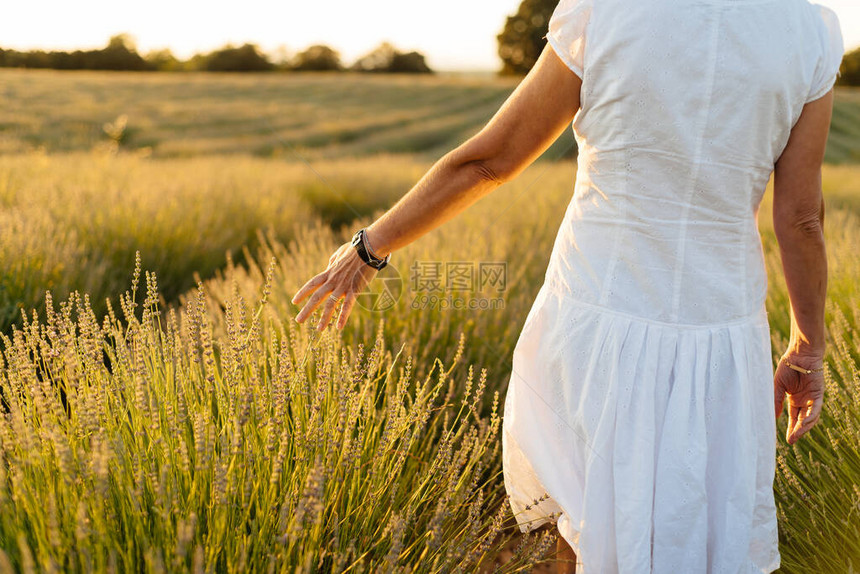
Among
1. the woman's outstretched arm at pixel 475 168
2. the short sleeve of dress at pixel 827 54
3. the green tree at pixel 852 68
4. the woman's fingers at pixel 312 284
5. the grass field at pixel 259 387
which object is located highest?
the green tree at pixel 852 68

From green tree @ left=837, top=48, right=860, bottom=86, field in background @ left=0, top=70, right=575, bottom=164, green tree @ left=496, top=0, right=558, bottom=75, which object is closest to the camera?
field in background @ left=0, top=70, right=575, bottom=164

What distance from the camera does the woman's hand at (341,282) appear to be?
5.17 feet

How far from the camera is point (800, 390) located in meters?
1.66

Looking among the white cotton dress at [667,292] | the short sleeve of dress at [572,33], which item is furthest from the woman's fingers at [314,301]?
the short sleeve of dress at [572,33]

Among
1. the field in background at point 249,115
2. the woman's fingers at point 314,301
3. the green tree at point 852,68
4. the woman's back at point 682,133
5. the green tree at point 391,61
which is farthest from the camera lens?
the green tree at point 391,61

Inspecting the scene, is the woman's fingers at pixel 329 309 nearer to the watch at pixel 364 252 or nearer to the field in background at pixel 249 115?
the watch at pixel 364 252

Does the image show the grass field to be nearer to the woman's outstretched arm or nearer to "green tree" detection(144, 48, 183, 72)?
the woman's outstretched arm

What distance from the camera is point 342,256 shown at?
1.59m

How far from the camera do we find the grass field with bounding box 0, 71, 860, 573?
51.6 inches

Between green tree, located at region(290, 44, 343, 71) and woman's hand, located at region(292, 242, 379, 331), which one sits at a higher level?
green tree, located at region(290, 44, 343, 71)

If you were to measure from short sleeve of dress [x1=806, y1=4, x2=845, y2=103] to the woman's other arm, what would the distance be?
0.02 meters

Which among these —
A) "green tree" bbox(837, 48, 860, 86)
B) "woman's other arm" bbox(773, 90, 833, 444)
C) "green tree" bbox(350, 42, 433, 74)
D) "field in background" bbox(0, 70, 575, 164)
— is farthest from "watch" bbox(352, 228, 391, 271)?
"green tree" bbox(350, 42, 433, 74)

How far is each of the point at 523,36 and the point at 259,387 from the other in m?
34.0

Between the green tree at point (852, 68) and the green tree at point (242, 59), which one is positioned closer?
the green tree at point (852, 68)
